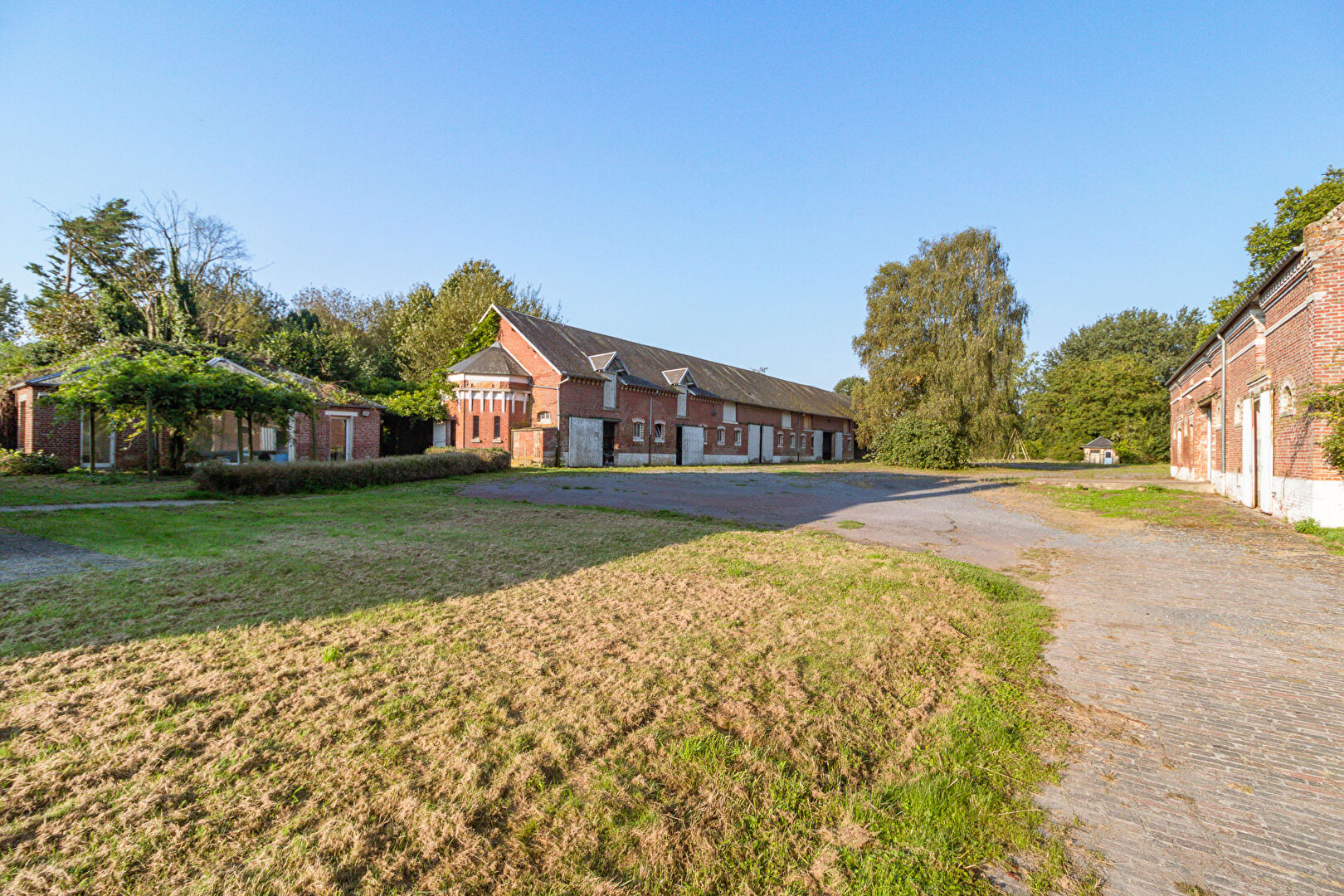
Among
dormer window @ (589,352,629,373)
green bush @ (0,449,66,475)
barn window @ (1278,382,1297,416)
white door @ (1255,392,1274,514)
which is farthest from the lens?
dormer window @ (589,352,629,373)

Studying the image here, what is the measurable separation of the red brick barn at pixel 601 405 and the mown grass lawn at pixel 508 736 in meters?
24.8

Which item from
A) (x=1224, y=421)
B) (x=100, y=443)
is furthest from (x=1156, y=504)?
(x=100, y=443)

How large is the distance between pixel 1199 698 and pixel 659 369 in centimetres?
3641

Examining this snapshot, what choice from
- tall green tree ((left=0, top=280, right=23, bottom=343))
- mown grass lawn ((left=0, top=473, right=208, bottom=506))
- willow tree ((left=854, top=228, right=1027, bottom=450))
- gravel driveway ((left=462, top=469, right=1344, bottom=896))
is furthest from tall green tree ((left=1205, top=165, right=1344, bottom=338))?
tall green tree ((left=0, top=280, right=23, bottom=343))

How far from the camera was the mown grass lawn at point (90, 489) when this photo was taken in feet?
36.4

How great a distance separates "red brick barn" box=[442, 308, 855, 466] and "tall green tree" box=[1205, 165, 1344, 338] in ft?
83.0

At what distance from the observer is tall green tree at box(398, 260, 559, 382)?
40.4 m

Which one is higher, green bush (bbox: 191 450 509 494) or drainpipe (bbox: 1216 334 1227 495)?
drainpipe (bbox: 1216 334 1227 495)

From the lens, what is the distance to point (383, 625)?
4133 mm

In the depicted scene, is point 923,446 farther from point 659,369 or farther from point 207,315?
point 207,315

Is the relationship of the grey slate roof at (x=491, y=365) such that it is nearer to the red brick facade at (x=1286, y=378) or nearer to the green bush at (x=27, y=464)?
the green bush at (x=27, y=464)

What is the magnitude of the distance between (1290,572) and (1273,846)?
22.3ft

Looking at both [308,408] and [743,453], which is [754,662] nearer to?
[308,408]

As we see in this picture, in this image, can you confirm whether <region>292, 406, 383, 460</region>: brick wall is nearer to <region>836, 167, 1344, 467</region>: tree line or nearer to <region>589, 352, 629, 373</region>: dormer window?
<region>589, 352, 629, 373</region>: dormer window
